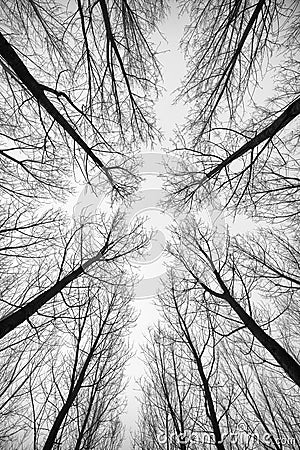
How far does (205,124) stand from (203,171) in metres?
0.71

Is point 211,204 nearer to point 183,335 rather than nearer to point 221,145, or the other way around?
point 221,145

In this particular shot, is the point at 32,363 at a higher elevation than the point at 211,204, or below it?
below

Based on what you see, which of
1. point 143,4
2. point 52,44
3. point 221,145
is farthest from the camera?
point 221,145

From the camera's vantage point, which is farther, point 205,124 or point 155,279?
point 155,279

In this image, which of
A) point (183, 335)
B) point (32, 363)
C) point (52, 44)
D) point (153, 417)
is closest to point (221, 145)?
point (52, 44)

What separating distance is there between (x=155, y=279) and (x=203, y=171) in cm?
667

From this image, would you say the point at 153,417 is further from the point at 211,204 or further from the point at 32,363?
the point at 211,204

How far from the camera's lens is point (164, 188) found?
12.0ft

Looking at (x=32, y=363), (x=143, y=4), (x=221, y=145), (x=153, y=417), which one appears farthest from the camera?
(x=153, y=417)

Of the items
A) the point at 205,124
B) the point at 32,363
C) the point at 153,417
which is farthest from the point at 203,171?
the point at 153,417

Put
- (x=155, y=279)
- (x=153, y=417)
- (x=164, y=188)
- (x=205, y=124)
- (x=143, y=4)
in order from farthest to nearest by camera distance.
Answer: (x=155, y=279)
(x=153, y=417)
(x=164, y=188)
(x=205, y=124)
(x=143, y=4)

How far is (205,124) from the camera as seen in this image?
10.4 feet

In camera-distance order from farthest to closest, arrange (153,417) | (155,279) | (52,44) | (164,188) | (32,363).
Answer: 1. (155,279)
2. (153,417)
3. (32,363)
4. (164,188)
5. (52,44)

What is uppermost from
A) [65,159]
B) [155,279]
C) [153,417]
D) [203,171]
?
[155,279]
